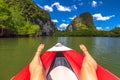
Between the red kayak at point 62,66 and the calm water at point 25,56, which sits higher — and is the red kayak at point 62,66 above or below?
above

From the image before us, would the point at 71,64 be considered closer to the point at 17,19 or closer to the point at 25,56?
the point at 25,56

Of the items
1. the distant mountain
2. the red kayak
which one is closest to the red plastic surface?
the red kayak

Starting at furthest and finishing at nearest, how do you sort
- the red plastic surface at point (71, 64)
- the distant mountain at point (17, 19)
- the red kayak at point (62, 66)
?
the distant mountain at point (17, 19) → the red kayak at point (62, 66) → the red plastic surface at point (71, 64)

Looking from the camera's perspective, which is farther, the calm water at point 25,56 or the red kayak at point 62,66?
the calm water at point 25,56

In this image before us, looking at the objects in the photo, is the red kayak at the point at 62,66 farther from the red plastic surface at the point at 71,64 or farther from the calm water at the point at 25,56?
the calm water at the point at 25,56

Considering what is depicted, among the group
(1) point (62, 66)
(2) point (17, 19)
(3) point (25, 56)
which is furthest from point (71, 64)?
(2) point (17, 19)

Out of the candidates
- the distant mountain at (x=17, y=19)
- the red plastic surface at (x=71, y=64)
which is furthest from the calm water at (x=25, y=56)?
the distant mountain at (x=17, y=19)

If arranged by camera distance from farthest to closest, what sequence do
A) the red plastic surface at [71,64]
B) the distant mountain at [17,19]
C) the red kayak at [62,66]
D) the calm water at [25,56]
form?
the distant mountain at [17,19]
the calm water at [25,56]
the red kayak at [62,66]
the red plastic surface at [71,64]

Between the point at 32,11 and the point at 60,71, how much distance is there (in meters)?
105

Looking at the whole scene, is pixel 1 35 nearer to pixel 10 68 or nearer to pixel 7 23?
pixel 7 23

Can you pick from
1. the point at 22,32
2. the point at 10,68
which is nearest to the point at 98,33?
the point at 22,32

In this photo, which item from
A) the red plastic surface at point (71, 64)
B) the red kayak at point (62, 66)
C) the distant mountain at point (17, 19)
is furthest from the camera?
the distant mountain at point (17, 19)

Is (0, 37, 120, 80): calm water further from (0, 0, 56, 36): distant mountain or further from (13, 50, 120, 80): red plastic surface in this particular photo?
(0, 0, 56, 36): distant mountain

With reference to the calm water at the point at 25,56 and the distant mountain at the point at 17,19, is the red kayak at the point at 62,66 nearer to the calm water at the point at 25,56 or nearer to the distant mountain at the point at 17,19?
the calm water at the point at 25,56
